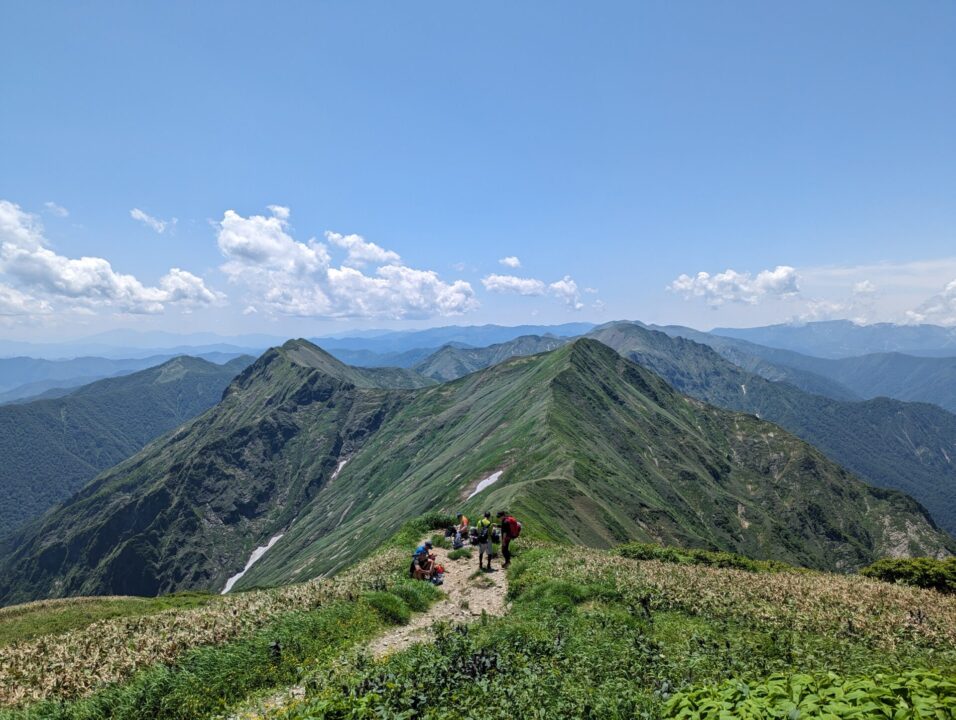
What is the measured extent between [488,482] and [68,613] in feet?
298

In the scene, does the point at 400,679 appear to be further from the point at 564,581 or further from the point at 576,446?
the point at 576,446

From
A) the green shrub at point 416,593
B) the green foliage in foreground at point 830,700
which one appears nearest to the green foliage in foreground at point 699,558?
the green shrub at point 416,593

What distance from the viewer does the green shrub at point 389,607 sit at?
18.5 meters

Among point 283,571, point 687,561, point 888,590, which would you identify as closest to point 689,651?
point 888,590

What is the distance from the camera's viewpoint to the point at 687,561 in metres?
29.6

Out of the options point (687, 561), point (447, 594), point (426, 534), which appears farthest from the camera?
point (426, 534)

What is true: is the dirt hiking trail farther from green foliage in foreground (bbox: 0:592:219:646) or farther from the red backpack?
green foliage in foreground (bbox: 0:592:219:646)

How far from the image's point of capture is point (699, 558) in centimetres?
3141

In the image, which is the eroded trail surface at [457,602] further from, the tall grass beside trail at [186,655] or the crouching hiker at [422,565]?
the crouching hiker at [422,565]

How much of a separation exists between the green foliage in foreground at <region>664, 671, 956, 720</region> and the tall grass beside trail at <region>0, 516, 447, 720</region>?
34.6ft

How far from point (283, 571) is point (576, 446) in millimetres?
115453

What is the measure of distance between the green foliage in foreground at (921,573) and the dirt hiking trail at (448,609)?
714 inches

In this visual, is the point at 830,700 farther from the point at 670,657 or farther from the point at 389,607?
the point at 389,607

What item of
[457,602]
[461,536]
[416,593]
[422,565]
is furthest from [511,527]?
[416,593]
